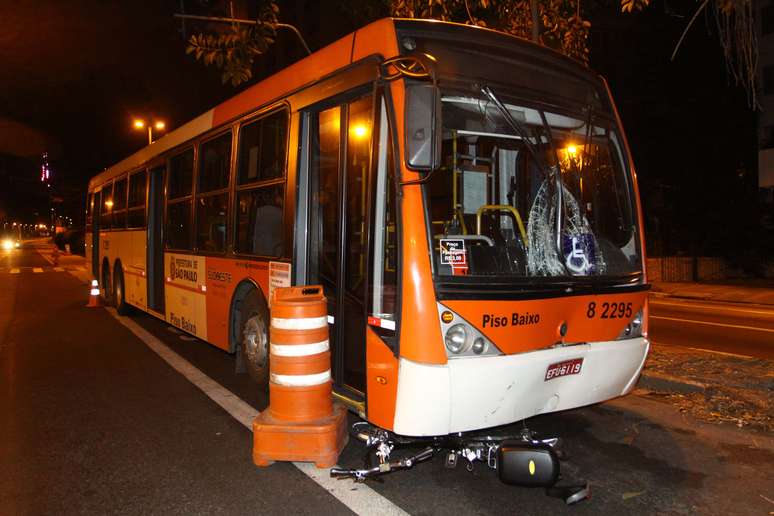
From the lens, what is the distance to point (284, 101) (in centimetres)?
553

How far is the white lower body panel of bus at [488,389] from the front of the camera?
11.8ft

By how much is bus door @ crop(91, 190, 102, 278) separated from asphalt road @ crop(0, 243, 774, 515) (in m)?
7.36

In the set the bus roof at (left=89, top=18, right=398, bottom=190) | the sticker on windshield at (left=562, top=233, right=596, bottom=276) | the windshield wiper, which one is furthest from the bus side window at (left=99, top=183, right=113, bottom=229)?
the sticker on windshield at (left=562, top=233, right=596, bottom=276)

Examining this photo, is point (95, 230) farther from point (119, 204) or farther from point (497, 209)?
point (497, 209)

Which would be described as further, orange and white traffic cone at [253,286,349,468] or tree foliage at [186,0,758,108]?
tree foliage at [186,0,758,108]

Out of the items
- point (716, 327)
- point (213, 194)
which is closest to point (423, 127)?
point (213, 194)

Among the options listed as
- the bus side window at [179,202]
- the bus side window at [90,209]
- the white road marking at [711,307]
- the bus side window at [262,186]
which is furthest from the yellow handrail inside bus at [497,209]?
the bus side window at [90,209]

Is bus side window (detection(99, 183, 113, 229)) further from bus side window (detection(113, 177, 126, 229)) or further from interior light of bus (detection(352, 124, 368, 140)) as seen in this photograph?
interior light of bus (detection(352, 124, 368, 140))

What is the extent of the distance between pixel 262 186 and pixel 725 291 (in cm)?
1759

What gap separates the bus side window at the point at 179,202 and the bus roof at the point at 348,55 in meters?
0.72

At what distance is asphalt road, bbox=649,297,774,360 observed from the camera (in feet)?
31.2

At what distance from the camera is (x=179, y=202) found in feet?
26.4

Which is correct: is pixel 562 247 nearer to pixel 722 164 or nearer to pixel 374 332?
pixel 374 332

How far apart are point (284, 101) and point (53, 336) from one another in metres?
6.89
